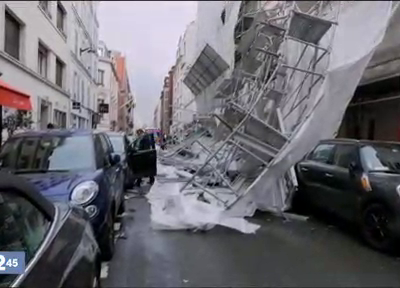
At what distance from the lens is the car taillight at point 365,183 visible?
5.23 m

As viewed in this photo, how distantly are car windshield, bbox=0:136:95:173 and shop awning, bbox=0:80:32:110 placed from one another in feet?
1.56

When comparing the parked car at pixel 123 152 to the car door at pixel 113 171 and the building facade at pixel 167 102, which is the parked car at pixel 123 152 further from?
the building facade at pixel 167 102

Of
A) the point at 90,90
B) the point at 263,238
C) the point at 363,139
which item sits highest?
the point at 90,90

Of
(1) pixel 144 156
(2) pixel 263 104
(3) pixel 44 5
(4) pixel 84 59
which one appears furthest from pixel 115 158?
(3) pixel 44 5

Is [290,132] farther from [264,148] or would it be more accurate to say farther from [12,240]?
[12,240]

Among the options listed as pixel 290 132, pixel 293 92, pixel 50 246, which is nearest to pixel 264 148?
pixel 290 132

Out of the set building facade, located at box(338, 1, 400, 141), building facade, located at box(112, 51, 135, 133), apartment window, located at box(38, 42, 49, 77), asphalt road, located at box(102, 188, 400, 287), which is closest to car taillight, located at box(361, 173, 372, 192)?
building facade, located at box(338, 1, 400, 141)

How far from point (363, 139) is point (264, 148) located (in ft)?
6.77

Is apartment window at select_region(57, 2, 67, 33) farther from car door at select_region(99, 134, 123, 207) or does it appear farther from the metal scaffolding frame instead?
the metal scaffolding frame

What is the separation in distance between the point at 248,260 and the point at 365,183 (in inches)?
70.7

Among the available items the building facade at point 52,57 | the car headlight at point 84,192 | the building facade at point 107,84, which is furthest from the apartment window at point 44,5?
the building facade at point 107,84

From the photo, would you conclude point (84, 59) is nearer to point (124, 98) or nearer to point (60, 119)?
point (124, 98)

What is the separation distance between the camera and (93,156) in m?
5.00

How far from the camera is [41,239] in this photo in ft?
7.06
